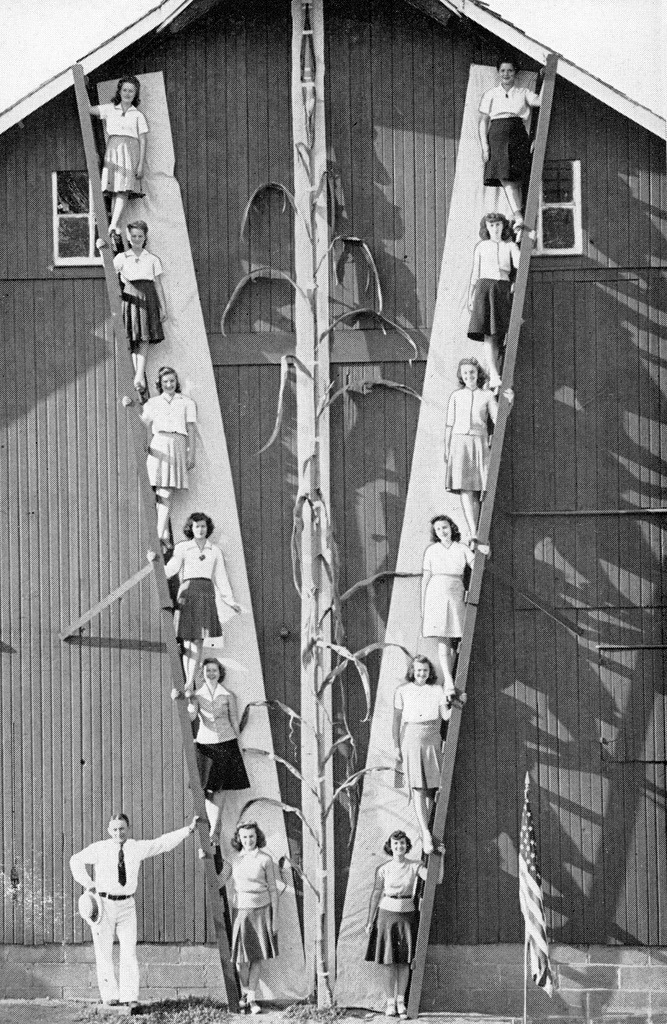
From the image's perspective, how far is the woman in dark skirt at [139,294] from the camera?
13.1 meters

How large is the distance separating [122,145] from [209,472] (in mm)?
3230

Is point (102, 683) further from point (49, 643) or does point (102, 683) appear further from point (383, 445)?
point (383, 445)

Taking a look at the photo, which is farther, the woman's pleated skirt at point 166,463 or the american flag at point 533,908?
the woman's pleated skirt at point 166,463

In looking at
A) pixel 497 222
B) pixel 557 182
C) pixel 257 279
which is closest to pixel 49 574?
pixel 257 279

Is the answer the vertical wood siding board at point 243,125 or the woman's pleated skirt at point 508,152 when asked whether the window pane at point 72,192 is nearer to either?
the vertical wood siding board at point 243,125

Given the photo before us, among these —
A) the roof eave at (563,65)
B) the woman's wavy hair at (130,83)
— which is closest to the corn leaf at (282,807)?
the woman's wavy hair at (130,83)

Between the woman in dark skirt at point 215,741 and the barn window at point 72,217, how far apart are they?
14.1 ft

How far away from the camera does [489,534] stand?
13141 millimetres

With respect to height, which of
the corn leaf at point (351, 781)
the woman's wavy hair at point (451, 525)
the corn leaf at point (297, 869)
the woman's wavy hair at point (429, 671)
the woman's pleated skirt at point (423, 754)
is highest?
the woman's wavy hair at point (451, 525)

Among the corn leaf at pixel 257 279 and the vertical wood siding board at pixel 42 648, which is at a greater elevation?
the corn leaf at pixel 257 279

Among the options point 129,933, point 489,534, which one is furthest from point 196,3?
point 129,933

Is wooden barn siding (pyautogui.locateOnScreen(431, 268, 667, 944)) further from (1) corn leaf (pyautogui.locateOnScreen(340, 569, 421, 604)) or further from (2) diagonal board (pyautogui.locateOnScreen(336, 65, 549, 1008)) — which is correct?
(1) corn leaf (pyautogui.locateOnScreen(340, 569, 421, 604))

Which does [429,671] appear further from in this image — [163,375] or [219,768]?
[163,375]

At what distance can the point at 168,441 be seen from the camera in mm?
12984
